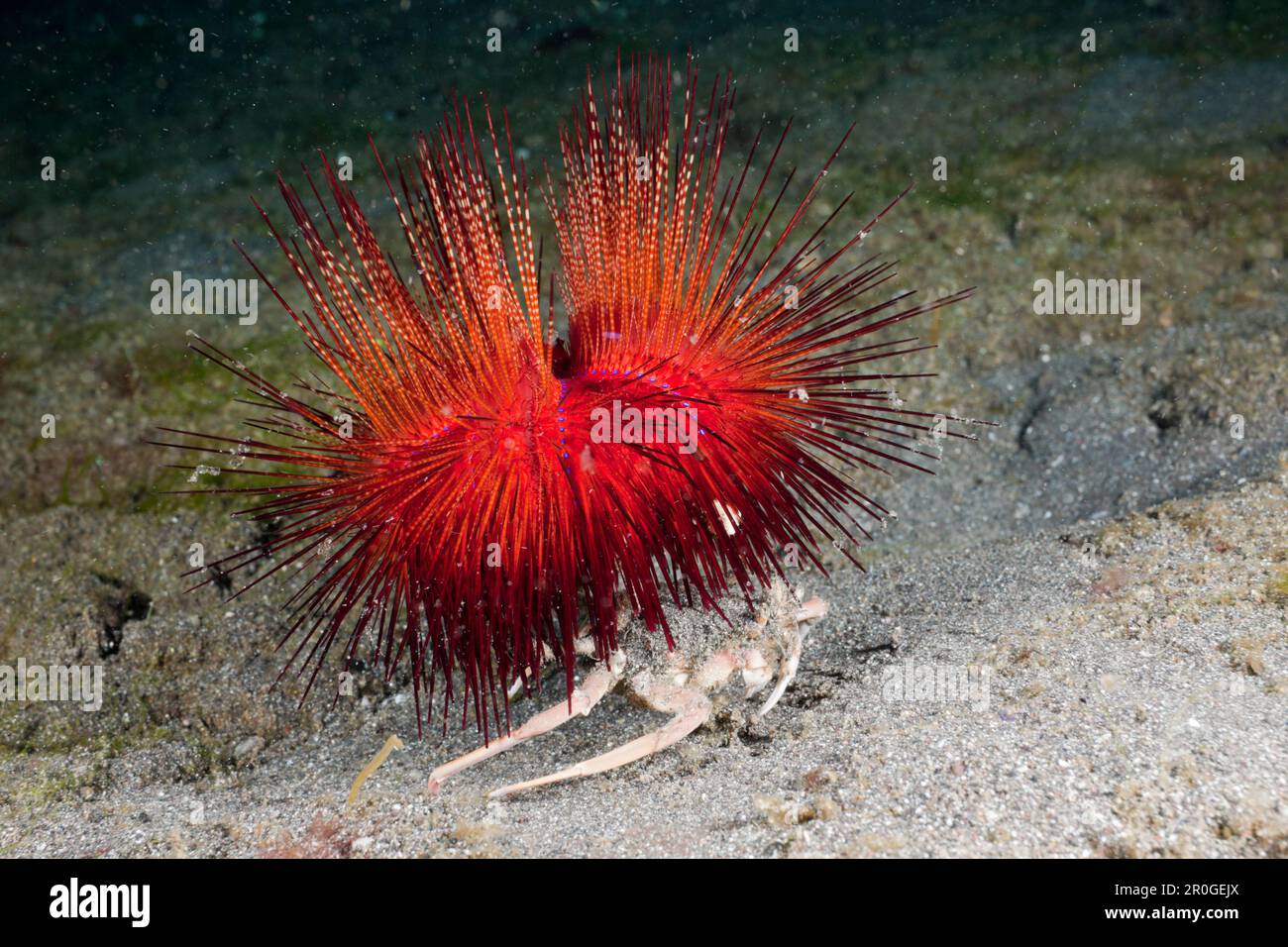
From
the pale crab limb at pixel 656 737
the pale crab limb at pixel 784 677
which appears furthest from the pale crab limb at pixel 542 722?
the pale crab limb at pixel 784 677

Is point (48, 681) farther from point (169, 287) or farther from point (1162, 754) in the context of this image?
point (1162, 754)

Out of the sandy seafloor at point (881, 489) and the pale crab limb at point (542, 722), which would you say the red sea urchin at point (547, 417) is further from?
Result: the sandy seafloor at point (881, 489)

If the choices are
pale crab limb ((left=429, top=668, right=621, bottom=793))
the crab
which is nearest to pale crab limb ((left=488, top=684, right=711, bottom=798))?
the crab

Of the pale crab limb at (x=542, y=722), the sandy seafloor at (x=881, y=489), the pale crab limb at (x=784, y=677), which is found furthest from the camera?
the pale crab limb at (x=784, y=677)

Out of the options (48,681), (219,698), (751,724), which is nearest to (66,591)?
(48,681)

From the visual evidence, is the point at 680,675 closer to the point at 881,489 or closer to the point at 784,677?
the point at 784,677
